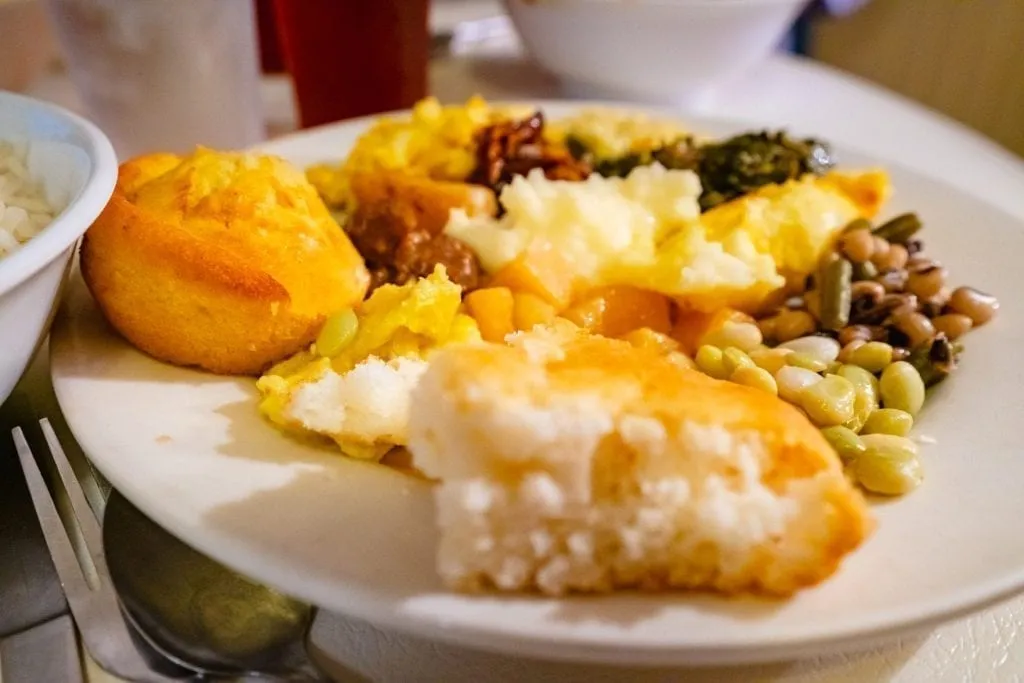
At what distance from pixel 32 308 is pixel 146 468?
0.93 ft

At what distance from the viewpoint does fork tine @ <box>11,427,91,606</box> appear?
3.37ft

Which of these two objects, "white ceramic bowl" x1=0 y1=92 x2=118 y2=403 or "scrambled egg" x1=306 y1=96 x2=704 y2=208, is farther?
"scrambled egg" x1=306 y1=96 x2=704 y2=208

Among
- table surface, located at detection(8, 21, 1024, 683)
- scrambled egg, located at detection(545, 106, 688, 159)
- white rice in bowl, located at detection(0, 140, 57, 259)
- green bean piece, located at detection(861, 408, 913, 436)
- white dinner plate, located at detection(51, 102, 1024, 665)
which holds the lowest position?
table surface, located at detection(8, 21, 1024, 683)

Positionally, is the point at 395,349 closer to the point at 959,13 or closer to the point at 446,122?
the point at 446,122

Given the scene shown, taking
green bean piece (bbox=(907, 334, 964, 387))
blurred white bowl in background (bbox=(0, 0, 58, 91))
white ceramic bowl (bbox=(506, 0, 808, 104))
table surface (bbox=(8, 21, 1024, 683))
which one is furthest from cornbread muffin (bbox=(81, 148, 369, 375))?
blurred white bowl in background (bbox=(0, 0, 58, 91))

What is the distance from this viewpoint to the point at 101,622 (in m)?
0.99

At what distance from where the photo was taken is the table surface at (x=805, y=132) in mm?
994

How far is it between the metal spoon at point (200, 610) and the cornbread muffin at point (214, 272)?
0.92 feet

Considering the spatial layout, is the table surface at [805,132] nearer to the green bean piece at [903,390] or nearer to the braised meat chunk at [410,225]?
the green bean piece at [903,390]

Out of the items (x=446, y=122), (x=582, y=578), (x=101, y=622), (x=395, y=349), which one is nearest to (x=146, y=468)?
(x=101, y=622)

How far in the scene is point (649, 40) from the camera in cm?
232

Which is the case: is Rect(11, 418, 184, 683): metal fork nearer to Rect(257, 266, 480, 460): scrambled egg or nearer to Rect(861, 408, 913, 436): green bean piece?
Rect(257, 266, 480, 460): scrambled egg

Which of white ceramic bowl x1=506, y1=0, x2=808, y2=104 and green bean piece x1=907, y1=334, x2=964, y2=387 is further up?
white ceramic bowl x1=506, y1=0, x2=808, y2=104

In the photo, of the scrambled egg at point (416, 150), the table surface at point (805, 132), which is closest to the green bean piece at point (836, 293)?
the table surface at point (805, 132)
